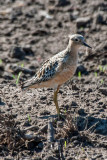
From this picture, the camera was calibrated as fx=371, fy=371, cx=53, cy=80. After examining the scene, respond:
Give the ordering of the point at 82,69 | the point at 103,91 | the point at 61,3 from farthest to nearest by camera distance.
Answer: the point at 61,3 → the point at 82,69 → the point at 103,91

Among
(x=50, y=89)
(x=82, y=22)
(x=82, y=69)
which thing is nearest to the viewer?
(x=50, y=89)

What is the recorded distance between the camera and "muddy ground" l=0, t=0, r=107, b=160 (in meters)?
5.89

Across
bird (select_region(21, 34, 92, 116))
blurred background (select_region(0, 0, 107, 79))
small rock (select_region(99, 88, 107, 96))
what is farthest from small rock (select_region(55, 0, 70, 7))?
bird (select_region(21, 34, 92, 116))

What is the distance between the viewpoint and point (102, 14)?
10898mm

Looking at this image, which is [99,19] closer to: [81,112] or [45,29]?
[45,29]

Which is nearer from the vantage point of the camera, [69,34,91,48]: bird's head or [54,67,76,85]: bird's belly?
[54,67,76,85]: bird's belly

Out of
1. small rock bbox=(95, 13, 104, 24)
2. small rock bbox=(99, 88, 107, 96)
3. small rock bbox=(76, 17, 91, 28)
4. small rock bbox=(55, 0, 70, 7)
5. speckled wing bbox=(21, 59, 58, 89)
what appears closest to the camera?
speckled wing bbox=(21, 59, 58, 89)

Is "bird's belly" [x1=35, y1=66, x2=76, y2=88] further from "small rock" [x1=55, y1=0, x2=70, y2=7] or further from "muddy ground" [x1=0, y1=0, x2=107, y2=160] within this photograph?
"small rock" [x1=55, y1=0, x2=70, y2=7]

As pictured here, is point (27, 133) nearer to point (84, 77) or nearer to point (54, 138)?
point (54, 138)

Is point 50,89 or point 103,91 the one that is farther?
point 50,89

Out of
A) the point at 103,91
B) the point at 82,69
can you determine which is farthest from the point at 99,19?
the point at 103,91

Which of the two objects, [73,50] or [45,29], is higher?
[45,29]

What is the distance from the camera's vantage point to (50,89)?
7855 millimetres

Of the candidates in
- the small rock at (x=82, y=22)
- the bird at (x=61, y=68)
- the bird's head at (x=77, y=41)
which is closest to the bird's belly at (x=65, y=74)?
the bird at (x=61, y=68)
